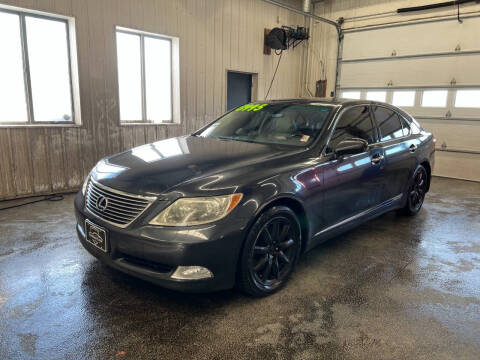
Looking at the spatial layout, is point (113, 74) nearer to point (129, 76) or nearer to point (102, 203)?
point (129, 76)

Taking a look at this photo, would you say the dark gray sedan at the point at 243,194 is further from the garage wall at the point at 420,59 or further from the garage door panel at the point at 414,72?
the garage door panel at the point at 414,72

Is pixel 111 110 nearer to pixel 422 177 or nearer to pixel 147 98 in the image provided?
pixel 147 98

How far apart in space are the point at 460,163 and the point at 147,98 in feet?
21.1

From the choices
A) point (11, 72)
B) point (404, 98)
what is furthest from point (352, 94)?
point (11, 72)

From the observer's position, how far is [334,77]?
898cm

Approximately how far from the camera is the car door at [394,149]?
3449 mm

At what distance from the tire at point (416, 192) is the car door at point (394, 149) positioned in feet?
1.06

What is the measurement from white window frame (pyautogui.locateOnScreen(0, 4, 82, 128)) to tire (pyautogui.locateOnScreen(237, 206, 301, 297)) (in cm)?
415

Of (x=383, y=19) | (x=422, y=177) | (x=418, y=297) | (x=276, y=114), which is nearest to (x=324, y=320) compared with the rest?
(x=418, y=297)

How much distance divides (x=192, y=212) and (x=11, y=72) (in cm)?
428

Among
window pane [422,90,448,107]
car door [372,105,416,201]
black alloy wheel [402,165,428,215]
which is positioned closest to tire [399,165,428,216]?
black alloy wheel [402,165,428,215]

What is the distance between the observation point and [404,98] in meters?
7.92

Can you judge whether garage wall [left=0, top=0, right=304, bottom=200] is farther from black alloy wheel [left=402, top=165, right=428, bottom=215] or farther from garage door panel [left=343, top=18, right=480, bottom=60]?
black alloy wheel [left=402, top=165, right=428, bottom=215]

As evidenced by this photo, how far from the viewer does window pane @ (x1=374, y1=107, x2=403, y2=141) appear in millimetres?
3496
